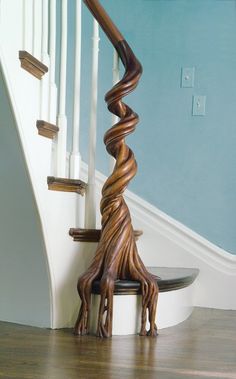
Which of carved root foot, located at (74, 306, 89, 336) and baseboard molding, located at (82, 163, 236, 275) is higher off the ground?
baseboard molding, located at (82, 163, 236, 275)

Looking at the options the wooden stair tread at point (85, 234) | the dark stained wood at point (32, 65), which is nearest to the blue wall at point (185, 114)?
the wooden stair tread at point (85, 234)

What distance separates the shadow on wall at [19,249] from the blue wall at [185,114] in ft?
2.62

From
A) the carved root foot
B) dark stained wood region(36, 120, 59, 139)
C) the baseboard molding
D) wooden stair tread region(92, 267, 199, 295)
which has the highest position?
dark stained wood region(36, 120, 59, 139)

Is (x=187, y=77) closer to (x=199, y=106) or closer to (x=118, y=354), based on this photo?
(x=199, y=106)

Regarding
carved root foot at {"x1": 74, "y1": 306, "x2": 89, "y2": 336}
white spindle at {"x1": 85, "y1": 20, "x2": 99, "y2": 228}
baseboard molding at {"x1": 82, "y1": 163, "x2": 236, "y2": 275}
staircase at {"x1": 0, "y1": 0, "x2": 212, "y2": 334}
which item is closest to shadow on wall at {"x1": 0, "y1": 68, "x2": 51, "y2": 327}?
staircase at {"x1": 0, "y1": 0, "x2": 212, "y2": 334}

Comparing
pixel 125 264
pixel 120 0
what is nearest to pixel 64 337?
pixel 125 264

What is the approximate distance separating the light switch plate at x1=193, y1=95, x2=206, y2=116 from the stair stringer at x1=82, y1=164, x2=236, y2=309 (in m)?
0.54

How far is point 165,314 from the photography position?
175 cm

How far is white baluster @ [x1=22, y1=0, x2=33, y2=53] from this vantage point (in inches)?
58.1

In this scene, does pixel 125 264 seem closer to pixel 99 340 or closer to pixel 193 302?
pixel 99 340

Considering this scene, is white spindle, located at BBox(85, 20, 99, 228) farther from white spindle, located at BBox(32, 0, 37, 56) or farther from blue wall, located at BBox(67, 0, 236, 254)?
blue wall, located at BBox(67, 0, 236, 254)

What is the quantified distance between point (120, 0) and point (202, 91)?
667 millimetres

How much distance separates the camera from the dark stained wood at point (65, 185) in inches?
64.2

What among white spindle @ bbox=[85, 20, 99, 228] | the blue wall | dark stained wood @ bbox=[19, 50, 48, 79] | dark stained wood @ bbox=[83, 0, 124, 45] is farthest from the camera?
the blue wall
